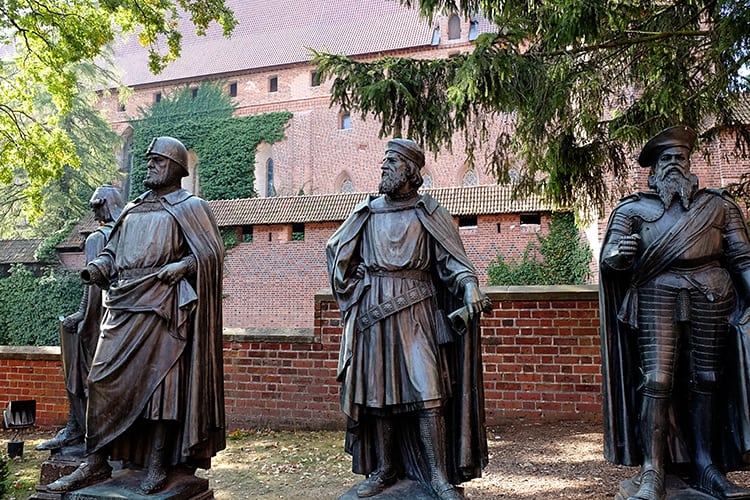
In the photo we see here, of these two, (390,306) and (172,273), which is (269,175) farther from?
(390,306)

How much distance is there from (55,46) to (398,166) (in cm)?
770

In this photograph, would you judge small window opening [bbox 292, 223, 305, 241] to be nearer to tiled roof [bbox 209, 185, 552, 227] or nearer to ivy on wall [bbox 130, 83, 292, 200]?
tiled roof [bbox 209, 185, 552, 227]

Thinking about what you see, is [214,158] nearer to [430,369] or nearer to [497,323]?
[497,323]

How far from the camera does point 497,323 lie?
6570mm

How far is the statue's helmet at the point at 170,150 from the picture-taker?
3727 mm

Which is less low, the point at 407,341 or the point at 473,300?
the point at 473,300

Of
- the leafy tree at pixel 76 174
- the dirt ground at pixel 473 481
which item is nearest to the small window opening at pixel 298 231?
the leafy tree at pixel 76 174

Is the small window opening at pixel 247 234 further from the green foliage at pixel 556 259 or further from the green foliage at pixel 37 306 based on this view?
the green foliage at pixel 556 259

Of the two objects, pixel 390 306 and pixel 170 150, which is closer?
pixel 390 306

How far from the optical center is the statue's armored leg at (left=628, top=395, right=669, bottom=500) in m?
3.04

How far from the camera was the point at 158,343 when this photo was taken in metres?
3.45

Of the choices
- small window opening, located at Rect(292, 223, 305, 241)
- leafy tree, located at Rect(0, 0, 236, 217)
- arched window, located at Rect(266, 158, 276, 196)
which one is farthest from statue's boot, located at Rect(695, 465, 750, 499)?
arched window, located at Rect(266, 158, 276, 196)

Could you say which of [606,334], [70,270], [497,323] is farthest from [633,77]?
[70,270]

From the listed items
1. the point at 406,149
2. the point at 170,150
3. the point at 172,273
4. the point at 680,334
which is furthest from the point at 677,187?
the point at 170,150
